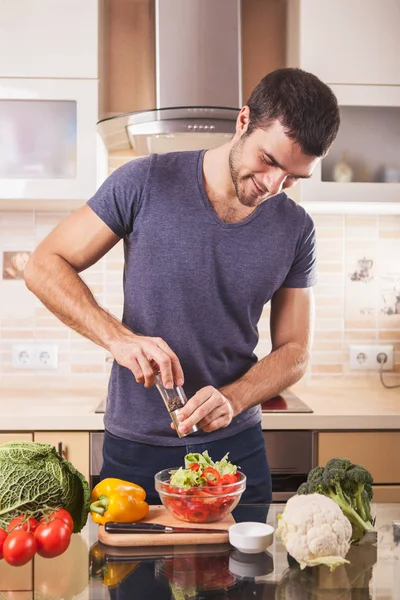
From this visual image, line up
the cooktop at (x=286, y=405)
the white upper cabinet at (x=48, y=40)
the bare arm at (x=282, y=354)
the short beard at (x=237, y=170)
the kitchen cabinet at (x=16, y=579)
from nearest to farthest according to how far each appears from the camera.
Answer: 1. the kitchen cabinet at (x=16, y=579)
2. the short beard at (x=237, y=170)
3. the bare arm at (x=282, y=354)
4. the cooktop at (x=286, y=405)
5. the white upper cabinet at (x=48, y=40)

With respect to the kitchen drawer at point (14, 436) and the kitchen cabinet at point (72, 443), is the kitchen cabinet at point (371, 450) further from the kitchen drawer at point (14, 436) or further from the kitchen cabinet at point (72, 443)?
the kitchen drawer at point (14, 436)

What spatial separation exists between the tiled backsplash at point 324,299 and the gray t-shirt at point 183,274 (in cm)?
125

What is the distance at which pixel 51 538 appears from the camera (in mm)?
1088

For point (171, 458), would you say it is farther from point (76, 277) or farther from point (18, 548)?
point (18, 548)

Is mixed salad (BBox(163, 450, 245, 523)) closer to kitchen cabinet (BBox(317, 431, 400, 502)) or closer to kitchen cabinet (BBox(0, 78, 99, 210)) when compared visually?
kitchen cabinet (BBox(317, 431, 400, 502))

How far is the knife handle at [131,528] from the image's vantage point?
1.20 meters

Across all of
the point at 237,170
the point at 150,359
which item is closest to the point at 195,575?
the point at 150,359

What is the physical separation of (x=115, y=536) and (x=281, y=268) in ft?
2.63

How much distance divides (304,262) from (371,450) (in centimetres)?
86

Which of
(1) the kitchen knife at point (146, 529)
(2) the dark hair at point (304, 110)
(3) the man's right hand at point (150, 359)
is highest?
(2) the dark hair at point (304, 110)

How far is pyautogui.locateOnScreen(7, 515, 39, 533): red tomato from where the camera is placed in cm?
110

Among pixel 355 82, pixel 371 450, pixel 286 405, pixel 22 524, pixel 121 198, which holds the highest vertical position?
pixel 355 82

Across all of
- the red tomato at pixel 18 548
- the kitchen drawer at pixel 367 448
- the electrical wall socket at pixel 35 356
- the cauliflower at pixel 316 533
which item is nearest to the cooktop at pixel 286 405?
the kitchen drawer at pixel 367 448

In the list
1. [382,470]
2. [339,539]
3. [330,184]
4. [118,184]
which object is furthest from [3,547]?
[330,184]
